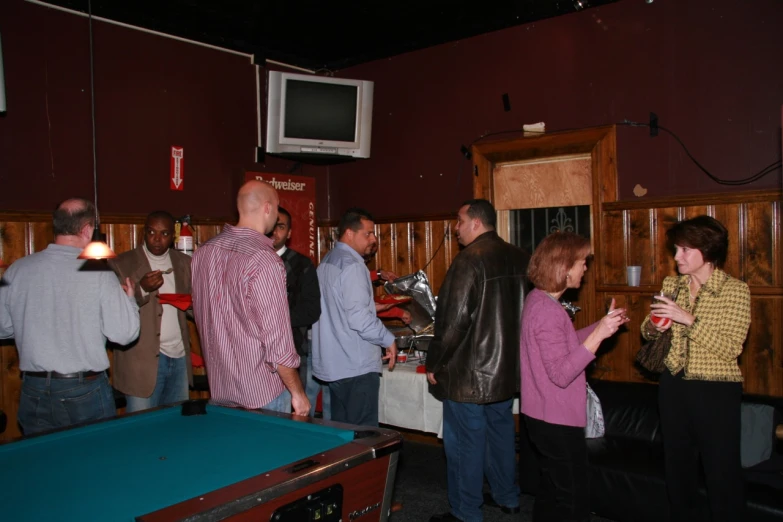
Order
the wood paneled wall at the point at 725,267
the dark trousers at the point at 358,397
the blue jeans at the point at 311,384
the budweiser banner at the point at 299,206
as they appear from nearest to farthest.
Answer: the dark trousers at the point at 358,397
the wood paneled wall at the point at 725,267
the blue jeans at the point at 311,384
the budweiser banner at the point at 299,206

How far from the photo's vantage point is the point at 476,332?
3.49 m

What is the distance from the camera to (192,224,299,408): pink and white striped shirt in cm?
265

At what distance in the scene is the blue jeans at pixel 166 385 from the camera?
154 inches

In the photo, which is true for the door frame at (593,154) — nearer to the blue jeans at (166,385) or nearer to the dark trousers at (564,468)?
the dark trousers at (564,468)

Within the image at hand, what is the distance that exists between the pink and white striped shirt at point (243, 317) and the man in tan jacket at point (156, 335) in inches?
41.8

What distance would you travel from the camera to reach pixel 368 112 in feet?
19.0

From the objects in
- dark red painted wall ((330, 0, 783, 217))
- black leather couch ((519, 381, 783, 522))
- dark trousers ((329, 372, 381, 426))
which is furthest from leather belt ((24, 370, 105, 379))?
dark red painted wall ((330, 0, 783, 217))

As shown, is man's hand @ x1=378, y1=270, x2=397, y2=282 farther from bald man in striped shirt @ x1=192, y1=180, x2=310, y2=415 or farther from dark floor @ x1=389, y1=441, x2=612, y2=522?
bald man in striped shirt @ x1=192, y1=180, x2=310, y2=415

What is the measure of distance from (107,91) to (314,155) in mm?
1772

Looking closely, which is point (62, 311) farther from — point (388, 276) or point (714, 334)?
point (714, 334)

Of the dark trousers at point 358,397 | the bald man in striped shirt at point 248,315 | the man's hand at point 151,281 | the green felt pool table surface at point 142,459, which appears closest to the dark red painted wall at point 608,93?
the dark trousers at point 358,397

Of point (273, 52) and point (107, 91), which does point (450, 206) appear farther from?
point (107, 91)

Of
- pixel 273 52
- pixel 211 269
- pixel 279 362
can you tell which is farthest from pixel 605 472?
pixel 273 52

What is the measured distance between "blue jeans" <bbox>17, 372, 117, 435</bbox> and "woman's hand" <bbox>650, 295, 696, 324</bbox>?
2655 millimetres
